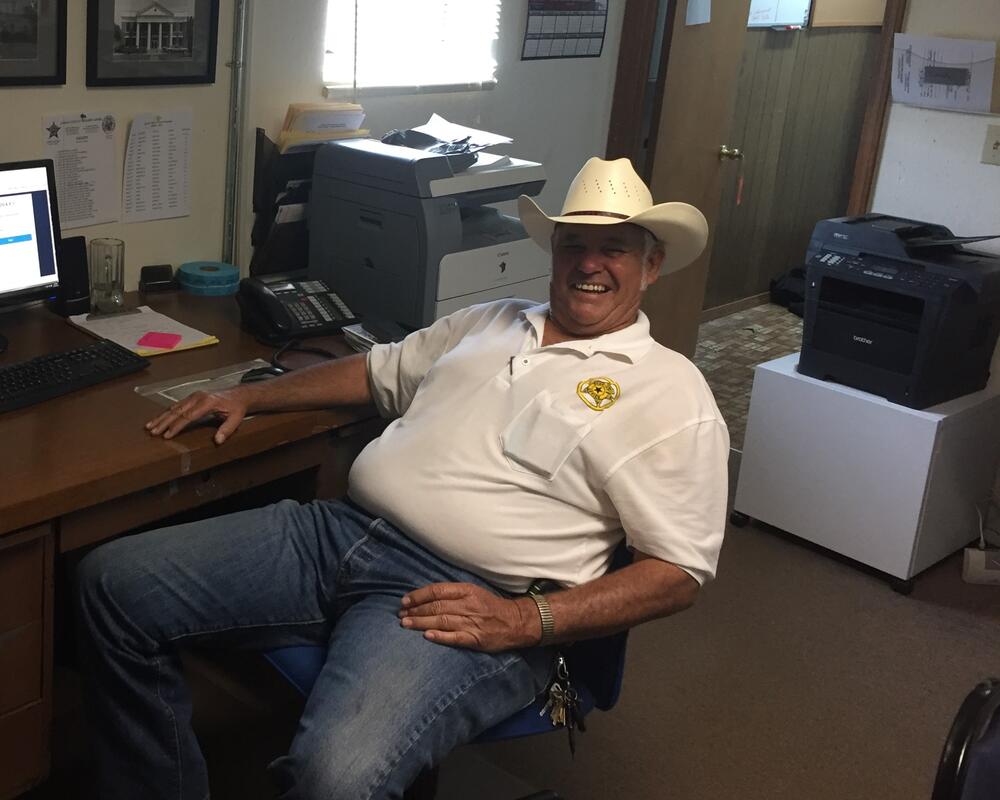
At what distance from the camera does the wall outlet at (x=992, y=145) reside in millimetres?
3426

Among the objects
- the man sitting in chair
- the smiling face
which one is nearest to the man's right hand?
the man sitting in chair

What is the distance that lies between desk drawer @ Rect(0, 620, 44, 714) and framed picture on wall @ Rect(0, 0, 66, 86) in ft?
3.67

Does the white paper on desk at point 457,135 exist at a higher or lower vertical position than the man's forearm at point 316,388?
higher

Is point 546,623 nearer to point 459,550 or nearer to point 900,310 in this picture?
point 459,550

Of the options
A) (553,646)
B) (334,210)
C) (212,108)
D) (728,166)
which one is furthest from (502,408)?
(728,166)

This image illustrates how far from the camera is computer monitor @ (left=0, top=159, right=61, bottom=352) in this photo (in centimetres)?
223

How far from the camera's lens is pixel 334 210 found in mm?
2729

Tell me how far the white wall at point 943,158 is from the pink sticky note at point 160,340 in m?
2.38

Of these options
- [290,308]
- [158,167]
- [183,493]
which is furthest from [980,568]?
[158,167]

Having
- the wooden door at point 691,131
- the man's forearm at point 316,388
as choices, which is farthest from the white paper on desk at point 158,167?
the wooden door at point 691,131

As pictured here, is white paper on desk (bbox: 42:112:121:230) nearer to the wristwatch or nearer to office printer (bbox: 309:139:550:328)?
office printer (bbox: 309:139:550:328)

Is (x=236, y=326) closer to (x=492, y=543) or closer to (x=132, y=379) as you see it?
(x=132, y=379)

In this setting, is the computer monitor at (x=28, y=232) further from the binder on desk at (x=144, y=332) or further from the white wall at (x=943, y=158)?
the white wall at (x=943, y=158)

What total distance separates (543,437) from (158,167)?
1.27 metres
